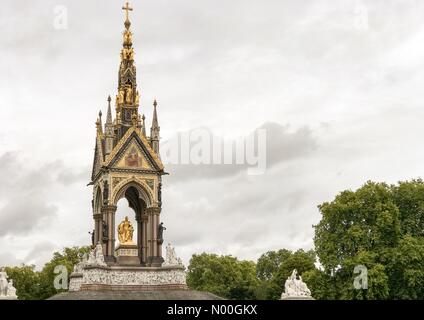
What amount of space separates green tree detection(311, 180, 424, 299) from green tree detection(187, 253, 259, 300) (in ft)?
90.2

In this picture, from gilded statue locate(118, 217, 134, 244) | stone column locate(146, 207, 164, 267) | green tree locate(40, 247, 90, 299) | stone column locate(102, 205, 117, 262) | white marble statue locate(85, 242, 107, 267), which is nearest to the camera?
white marble statue locate(85, 242, 107, 267)

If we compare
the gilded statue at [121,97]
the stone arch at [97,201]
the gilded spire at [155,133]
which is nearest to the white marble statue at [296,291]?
the gilded spire at [155,133]

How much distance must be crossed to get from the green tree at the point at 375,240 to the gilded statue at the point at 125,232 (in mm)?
14848

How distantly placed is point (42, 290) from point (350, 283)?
35.0 m

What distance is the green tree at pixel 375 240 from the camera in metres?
53.1

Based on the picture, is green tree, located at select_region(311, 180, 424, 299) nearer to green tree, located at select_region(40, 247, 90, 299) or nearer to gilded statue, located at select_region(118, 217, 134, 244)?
gilded statue, located at select_region(118, 217, 134, 244)

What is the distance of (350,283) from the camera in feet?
178

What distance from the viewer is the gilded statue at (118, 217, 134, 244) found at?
48562 mm
